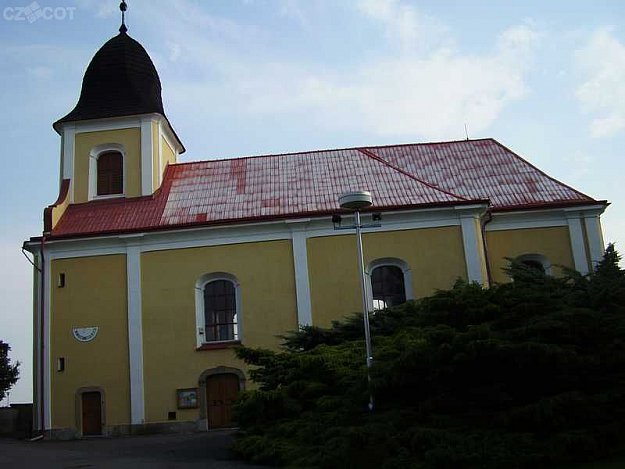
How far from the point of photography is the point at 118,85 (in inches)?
1077

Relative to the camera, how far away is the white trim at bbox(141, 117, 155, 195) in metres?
25.9

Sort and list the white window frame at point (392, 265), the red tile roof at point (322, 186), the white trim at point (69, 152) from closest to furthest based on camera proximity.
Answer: the white window frame at point (392, 265) < the red tile roof at point (322, 186) < the white trim at point (69, 152)

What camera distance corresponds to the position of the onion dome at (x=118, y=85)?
87.8 ft

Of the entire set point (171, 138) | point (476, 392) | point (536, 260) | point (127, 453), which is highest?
point (171, 138)

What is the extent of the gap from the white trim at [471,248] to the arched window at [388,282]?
1956mm

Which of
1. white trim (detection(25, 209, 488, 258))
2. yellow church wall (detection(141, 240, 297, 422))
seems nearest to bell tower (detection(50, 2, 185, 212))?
white trim (detection(25, 209, 488, 258))

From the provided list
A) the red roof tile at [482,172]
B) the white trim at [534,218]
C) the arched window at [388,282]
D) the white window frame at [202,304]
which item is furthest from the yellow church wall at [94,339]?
the white trim at [534,218]

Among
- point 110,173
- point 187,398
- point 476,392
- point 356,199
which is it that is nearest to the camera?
point 476,392

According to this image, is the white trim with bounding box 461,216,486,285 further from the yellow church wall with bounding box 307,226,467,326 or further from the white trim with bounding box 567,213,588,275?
the white trim with bounding box 567,213,588,275

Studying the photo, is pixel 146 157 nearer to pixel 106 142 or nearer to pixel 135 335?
pixel 106 142

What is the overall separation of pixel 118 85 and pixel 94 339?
10.1 metres

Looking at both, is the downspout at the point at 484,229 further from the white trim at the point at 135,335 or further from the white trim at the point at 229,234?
the white trim at the point at 135,335

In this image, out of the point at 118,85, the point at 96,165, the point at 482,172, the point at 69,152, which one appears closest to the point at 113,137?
the point at 96,165

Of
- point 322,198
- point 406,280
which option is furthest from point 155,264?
point 406,280
